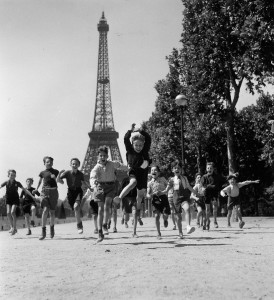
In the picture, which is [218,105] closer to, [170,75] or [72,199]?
[170,75]

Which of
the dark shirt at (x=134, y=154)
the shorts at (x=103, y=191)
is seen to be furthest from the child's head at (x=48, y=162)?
the dark shirt at (x=134, y=154)

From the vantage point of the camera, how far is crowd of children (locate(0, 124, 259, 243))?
998cm

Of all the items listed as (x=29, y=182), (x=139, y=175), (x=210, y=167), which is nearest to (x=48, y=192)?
(x=139, y=175)

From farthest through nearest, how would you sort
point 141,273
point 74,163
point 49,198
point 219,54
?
point 219,54 → point 74,163 → point 49,198 → point 141,273

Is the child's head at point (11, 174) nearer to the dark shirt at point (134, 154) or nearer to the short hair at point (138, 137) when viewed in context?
the dark shirt at point (134, 154)

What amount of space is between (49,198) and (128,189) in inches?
119

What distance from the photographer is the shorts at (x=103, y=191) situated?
32.3 ft

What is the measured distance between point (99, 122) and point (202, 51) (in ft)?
219

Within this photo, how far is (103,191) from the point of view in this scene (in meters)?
9.93

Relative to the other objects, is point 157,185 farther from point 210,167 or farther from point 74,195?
point 210,167

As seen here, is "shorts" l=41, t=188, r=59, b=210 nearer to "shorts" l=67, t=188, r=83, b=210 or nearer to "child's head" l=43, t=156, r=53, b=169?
"child's head" l=43, t=156, r=53, b=169

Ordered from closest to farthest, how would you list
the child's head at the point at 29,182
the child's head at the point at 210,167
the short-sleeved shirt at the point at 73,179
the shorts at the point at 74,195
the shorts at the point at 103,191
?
the shorts at the point at 103,191 → the short-sleeved shirt at the point at 73,179 → the shorts at the point at 74,195 → the child's head at the point at 210,167 → the child's head at the point at 29,182

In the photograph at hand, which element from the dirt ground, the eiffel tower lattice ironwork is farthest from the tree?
the eiffel tower lattice ironwork

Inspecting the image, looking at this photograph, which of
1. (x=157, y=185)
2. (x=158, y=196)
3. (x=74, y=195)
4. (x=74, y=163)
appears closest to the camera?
(x=158, y=196)
